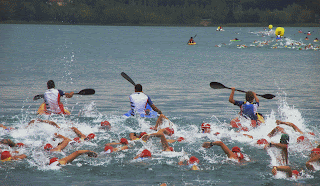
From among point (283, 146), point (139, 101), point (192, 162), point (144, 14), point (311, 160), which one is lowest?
point (192, 162)

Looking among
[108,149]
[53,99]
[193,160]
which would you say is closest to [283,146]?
[193,160]

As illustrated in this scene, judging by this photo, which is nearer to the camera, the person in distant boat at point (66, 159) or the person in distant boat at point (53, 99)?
the person in distant boat at point (66, 159)

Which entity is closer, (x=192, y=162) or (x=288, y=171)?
(x=288, y=171)

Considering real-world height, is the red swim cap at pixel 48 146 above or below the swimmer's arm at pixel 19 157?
above

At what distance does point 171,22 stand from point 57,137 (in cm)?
14804

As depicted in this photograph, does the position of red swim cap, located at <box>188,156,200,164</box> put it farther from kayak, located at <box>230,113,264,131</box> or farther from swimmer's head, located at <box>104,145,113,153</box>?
kayak, located at <box>230,113,264,131</box>

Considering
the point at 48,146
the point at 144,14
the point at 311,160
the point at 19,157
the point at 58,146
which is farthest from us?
the point at 144,14

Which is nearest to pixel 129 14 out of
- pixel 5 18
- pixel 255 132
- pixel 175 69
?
pixel 5 18

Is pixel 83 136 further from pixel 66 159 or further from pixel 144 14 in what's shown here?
pixel 144 14

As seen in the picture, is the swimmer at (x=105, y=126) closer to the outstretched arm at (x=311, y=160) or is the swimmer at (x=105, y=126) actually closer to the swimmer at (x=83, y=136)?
the swimmer at (x=83, y=136)

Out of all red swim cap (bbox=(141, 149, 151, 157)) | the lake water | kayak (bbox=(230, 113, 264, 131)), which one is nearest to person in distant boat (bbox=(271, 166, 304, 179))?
the lake water

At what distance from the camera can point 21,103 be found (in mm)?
20969

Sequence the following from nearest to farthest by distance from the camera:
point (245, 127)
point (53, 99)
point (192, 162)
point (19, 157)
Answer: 1. point (192, 162)
2. point (19, 157)
3. point (245, 127)
4. point (53, 99)

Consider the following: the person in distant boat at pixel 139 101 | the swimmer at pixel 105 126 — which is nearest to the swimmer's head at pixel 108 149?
the swimmer at pixel 105 126
